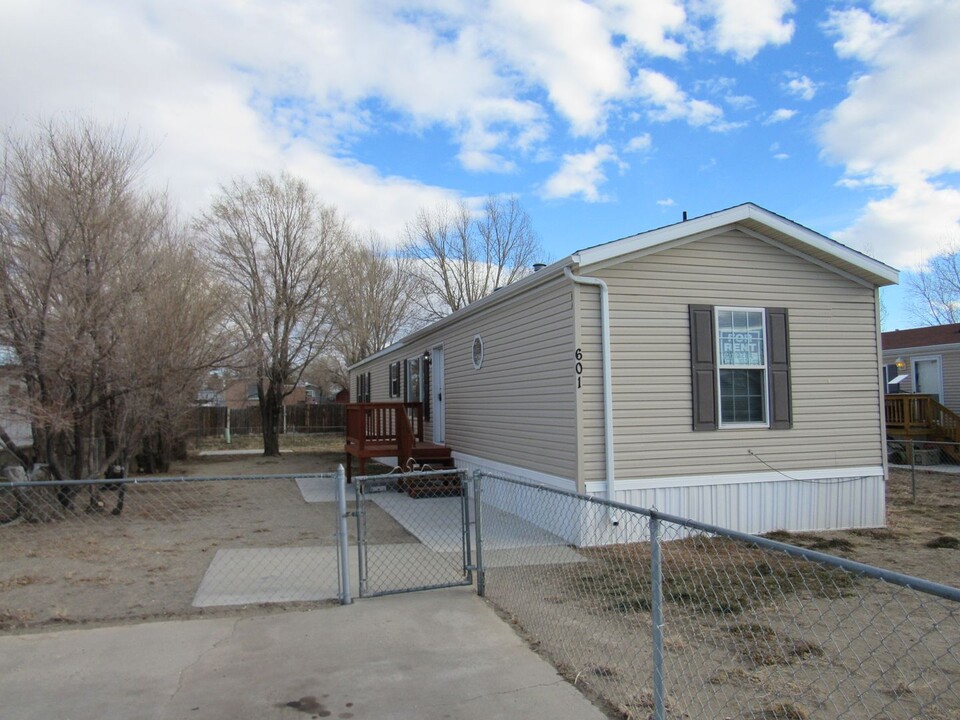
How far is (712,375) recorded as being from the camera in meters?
8.27

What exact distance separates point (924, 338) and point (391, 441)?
16532mm

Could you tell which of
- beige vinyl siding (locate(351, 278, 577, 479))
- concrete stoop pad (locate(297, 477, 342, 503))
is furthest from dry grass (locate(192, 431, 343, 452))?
beige vinyl siding (locate(351, 278, 577, 479))

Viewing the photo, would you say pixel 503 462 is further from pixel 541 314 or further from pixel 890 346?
pixel 890 346

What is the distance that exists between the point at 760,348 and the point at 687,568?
3631mm

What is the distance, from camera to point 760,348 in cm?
857

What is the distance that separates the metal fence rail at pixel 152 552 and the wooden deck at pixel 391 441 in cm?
166

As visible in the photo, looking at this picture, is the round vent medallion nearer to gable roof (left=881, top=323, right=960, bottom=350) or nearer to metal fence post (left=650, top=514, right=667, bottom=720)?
metal fence post (left=650, top=514, right=667, bottom=720)

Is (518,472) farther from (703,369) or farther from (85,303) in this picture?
(85,303)

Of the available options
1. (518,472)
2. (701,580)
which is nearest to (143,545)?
(518,472)

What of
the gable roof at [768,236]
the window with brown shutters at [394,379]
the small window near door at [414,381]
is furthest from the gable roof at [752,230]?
the window with brown shutters at [394,379]

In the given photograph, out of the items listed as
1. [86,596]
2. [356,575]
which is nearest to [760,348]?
[356,575]

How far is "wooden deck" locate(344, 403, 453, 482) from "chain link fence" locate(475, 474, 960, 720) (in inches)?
198

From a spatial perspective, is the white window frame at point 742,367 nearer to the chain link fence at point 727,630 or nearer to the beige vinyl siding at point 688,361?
the beige vinyl siding at point 688,361

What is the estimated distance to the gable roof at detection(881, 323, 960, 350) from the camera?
62.2 ft
